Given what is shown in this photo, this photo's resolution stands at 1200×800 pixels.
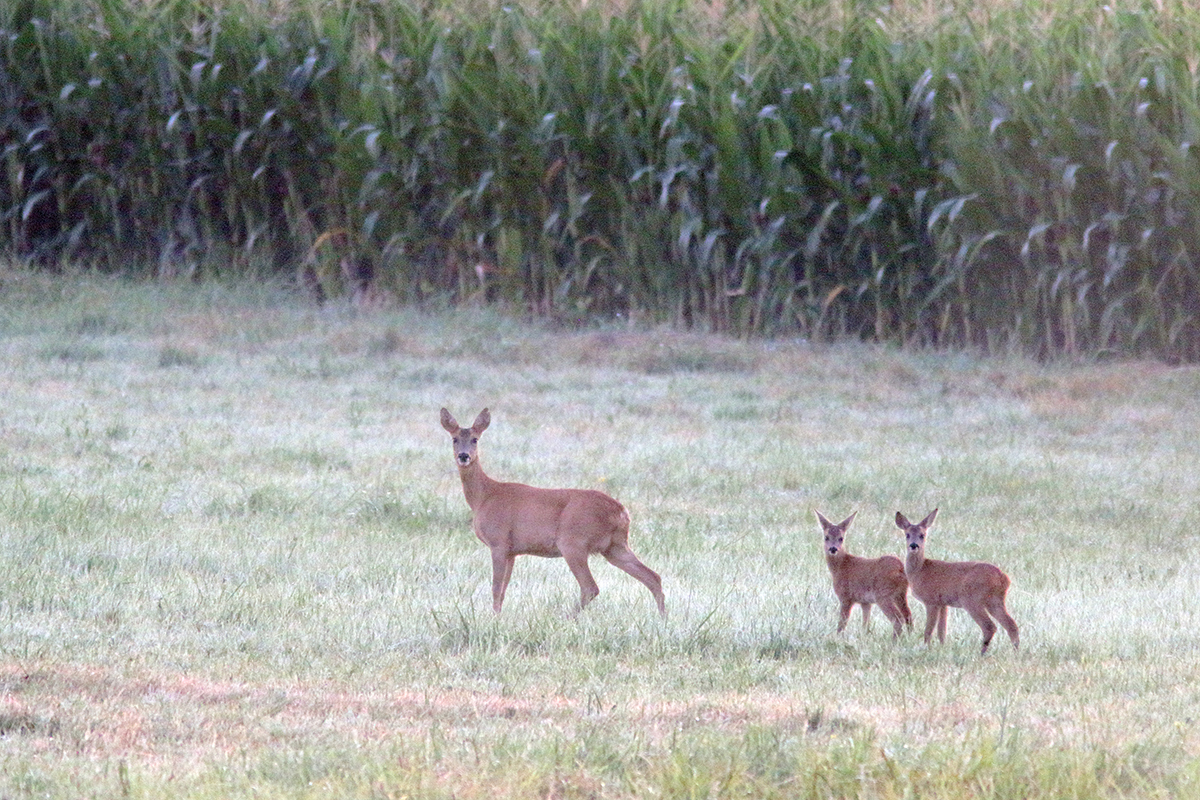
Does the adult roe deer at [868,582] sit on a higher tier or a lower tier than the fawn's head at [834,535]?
lower

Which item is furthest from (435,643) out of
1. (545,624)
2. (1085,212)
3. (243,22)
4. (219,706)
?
(243,22)

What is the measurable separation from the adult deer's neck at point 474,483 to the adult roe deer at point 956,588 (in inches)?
72.6

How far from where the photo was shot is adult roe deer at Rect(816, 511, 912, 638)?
24.8 feet

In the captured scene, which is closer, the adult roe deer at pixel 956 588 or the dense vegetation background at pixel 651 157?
the adult roe deer at pixel 956 588

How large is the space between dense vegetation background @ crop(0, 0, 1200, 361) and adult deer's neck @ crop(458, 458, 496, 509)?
8.26m

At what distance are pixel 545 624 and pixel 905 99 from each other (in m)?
10.2

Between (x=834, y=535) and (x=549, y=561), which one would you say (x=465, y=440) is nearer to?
(x=834, y=535)

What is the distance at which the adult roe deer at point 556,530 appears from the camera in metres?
7.86

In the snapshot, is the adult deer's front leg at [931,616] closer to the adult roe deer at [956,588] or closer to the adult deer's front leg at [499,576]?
the adult roe deer at [956,588]

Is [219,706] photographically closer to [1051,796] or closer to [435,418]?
[1051,796]

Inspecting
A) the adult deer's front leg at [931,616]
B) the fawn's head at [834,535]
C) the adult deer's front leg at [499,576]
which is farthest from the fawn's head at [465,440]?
the adult deer's front leg at [931,616]

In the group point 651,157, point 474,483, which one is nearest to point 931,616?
point 474,483

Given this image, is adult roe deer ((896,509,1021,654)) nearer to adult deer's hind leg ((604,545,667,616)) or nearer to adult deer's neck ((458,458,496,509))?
adult deer's hind leg ((604,545,667,616))

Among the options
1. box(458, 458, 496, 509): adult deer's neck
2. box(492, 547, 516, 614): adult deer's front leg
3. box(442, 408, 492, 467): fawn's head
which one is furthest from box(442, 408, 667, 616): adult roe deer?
box(442, 408, 492, 467): fawn's head
